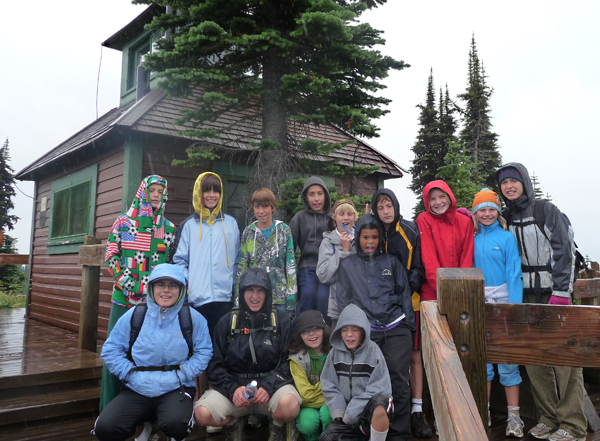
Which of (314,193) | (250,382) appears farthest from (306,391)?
(314,193)

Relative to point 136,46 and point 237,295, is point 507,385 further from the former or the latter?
point 136,46

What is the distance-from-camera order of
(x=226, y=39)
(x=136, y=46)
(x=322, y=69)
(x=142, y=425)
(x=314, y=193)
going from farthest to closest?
1. (x=136, y=46)
2. (x=322, y=69)
3. (x=226, y=39)
4. (x=314, y=193)
5. (x=142, y=425)

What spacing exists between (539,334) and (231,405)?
265 centimetres

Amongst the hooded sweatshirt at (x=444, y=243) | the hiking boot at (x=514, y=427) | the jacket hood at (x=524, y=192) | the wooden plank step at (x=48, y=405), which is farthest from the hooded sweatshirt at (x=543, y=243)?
the wooden plank step at (x=48, y=405)

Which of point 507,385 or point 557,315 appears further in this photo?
point 507,385

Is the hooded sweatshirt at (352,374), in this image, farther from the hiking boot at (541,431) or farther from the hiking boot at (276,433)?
the hiking boot at (541,431)

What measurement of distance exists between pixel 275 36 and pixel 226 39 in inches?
26.8

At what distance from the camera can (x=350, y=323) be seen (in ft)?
11.4

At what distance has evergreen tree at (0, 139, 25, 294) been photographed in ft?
70.8

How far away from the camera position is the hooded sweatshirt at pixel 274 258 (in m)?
4.36

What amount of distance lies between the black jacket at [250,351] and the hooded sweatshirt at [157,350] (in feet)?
0.58

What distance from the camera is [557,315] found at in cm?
183

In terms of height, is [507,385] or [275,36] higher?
[275,36]

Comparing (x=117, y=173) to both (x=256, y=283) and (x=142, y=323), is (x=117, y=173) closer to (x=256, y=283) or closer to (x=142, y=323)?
(x=142, y=323)
